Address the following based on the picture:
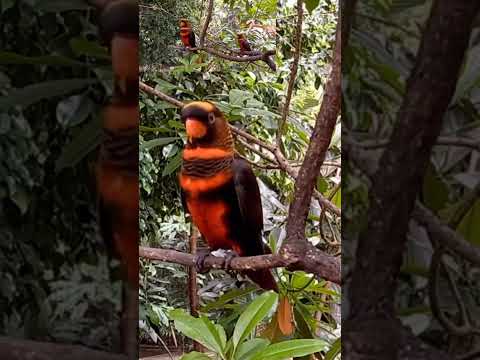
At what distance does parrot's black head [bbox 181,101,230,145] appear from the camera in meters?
1.53

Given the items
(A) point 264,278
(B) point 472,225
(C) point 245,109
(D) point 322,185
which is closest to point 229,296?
(A) point 264,278

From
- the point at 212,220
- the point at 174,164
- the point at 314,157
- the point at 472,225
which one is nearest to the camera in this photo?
the point at 472,225

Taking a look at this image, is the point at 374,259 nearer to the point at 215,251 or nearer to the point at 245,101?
the point at 215,251

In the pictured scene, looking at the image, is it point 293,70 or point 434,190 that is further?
point 293,70

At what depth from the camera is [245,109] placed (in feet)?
5.36

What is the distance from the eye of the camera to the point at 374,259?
1172mm

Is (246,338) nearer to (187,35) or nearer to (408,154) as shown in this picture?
(408,154)

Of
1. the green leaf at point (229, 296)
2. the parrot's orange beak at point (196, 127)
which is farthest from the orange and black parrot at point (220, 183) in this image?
the green leaf at point (229, 296)

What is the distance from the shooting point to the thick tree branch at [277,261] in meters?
1.41

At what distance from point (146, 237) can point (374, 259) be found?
0.87m

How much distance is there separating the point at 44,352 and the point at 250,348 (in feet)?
1.93

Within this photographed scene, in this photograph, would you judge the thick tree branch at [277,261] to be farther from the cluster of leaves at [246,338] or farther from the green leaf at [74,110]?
the green leaf at [74,110]

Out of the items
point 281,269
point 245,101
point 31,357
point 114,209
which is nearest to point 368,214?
point 281,269

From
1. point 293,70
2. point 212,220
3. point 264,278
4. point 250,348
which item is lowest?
point 250,348
